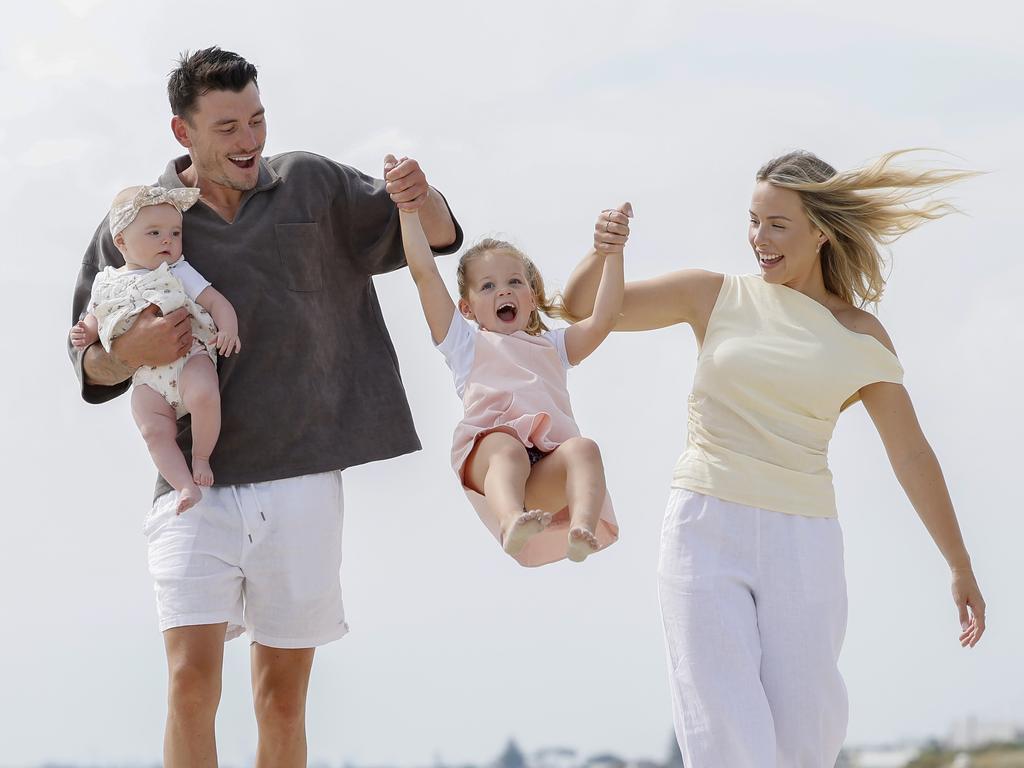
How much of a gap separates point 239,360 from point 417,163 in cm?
86

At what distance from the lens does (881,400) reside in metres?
4.86

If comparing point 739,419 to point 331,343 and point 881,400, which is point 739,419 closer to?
point 881,400

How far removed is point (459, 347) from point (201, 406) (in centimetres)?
85

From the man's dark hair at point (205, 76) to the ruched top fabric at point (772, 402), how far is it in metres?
1.72

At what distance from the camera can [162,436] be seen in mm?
4785

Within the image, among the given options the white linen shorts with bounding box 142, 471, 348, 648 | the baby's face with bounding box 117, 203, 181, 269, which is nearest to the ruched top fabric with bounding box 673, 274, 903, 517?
the white linen shorts with bounding box 142, 471, 348, 648

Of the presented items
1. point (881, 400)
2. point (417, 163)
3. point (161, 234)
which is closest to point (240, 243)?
point (161, 234)

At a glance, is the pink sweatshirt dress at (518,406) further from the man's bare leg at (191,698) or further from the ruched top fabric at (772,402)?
the man's bare leg at (191,698)

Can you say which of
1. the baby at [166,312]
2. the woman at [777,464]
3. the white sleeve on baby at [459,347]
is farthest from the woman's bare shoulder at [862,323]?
the baby at [166,312]

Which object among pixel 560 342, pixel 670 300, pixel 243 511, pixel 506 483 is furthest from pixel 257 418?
pixel 670 300

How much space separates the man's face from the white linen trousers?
1773 mm

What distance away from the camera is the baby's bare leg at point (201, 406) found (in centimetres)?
470

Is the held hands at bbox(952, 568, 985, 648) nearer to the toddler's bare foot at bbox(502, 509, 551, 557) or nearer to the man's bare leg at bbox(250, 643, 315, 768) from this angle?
the toddler's bare foot at bbox(502, 509, 551, 557)

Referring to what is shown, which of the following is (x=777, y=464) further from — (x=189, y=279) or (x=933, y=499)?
(x=189, y=279)
